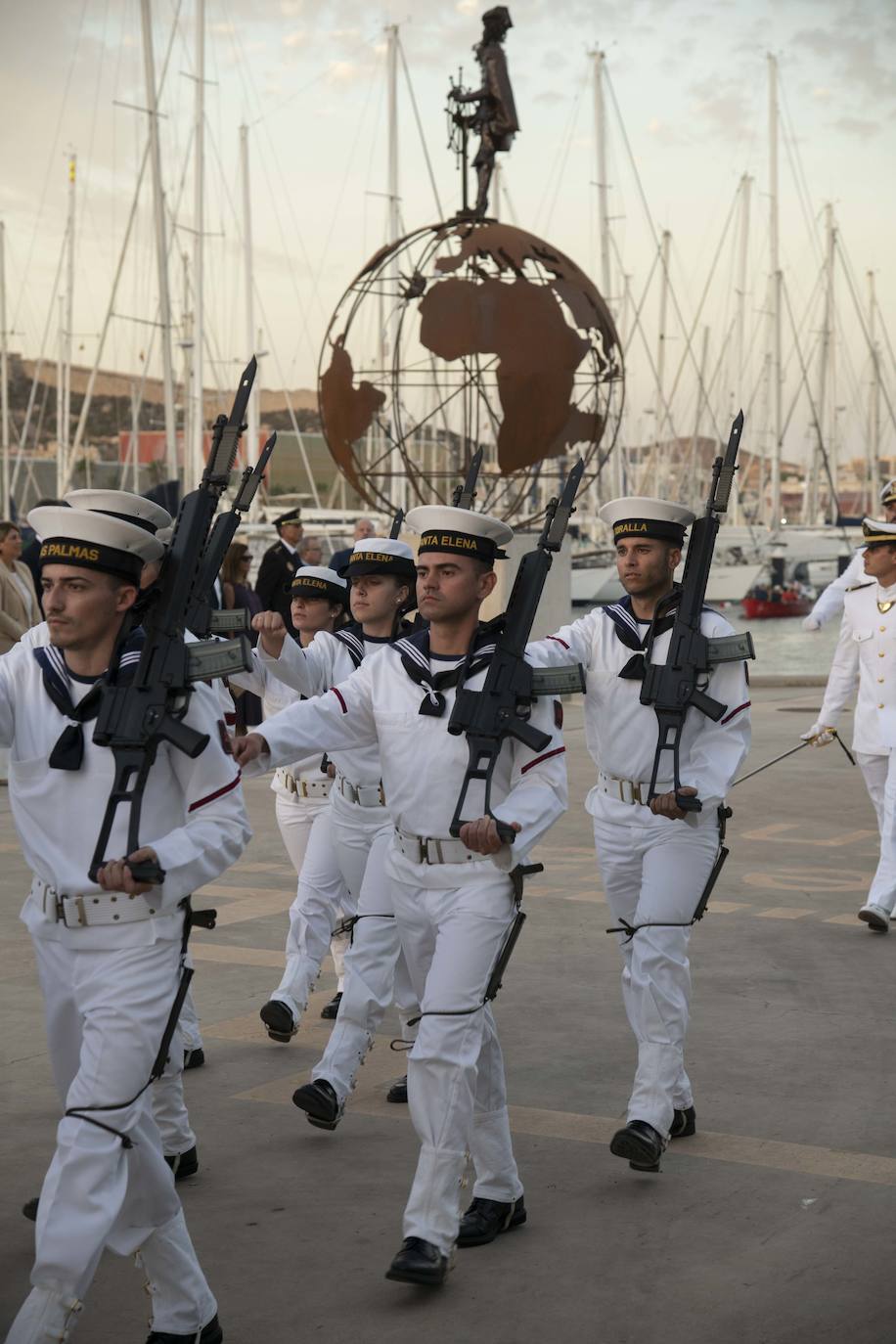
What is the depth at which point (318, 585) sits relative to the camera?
24.1ft

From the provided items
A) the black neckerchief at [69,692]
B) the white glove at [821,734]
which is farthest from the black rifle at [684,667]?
the white glove at [821,734]

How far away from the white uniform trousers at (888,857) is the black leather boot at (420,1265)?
4828 millimetres

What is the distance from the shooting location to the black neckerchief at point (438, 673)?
15.1 feet

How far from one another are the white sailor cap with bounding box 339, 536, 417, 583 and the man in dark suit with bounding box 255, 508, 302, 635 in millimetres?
7867

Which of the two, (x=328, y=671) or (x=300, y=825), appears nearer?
(x=328, y=671)

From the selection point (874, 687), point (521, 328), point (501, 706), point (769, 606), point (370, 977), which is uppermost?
point (521, 328)

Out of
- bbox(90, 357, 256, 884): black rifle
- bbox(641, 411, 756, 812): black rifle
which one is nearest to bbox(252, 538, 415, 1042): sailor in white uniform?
bbox(641, 411, 756, 812): black rifle

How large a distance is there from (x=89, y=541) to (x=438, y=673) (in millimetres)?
1159

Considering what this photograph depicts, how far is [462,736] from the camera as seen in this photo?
4.57 meters

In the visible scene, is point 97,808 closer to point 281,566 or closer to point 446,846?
point 446,846

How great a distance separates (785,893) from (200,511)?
598 cm

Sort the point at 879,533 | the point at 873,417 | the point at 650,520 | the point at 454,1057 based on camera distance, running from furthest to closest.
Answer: the point at 873,417, the point at 879,533, the point at 650,520, the point at 454,1057

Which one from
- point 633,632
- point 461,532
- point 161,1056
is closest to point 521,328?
point 633,632

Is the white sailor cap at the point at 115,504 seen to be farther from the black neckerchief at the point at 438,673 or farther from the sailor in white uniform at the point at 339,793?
the sailor in white uniform at the point at 339,793
